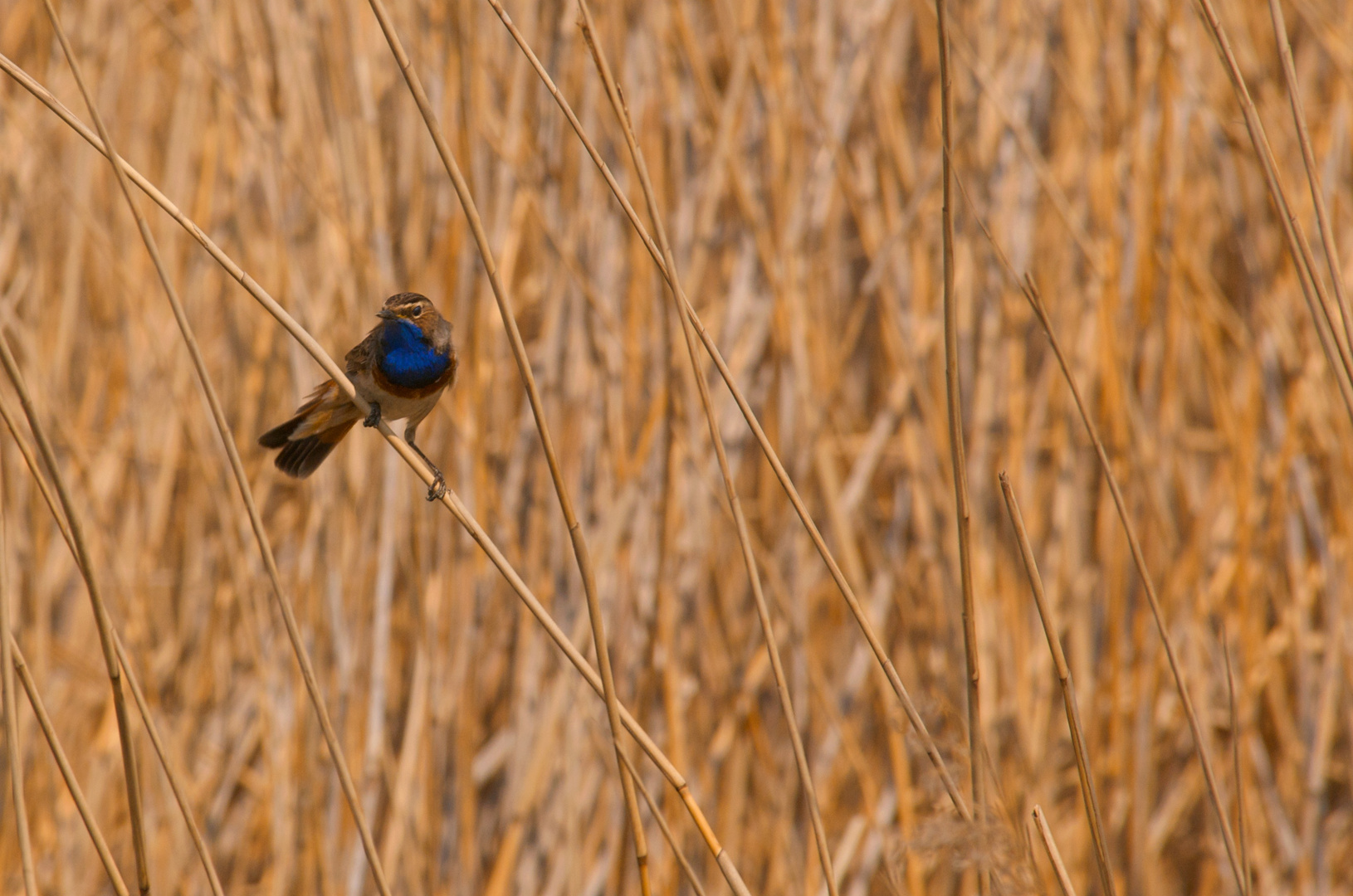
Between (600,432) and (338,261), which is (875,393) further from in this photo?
(338,261)

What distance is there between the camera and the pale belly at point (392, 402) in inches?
87.6

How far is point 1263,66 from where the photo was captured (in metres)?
2.79

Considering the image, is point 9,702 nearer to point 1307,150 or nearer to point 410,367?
point 410,367

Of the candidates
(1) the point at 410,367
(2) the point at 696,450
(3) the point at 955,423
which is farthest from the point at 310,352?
(2) the point at 696,450

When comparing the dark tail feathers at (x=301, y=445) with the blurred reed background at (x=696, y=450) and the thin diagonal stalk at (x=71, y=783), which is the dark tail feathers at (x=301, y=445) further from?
the thin diagonal stalk at (x=71, y=783)

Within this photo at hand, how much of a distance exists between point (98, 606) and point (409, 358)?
110 cm

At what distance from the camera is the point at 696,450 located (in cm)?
265

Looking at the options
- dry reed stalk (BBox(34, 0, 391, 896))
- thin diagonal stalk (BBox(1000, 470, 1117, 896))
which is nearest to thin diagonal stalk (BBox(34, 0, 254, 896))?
dry reed stalk (BBox(34, 0, 391, 896))

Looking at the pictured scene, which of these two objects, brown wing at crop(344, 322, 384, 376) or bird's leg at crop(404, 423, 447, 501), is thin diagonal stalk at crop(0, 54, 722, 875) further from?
brown wing at crop(344, 322, 384, 376)

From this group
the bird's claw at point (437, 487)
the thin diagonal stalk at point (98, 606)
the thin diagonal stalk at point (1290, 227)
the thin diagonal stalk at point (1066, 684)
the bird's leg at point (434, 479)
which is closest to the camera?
the thin diagonal stalk at point (98, 606)

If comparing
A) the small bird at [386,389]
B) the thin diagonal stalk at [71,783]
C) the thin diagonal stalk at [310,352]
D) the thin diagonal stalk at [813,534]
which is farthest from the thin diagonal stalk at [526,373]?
the small bird at [386,389]

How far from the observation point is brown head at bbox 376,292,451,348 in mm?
2105

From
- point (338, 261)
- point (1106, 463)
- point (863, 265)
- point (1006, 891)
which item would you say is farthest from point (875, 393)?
point (1006, 891)

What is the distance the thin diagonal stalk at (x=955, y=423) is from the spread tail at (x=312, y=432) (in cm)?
132
